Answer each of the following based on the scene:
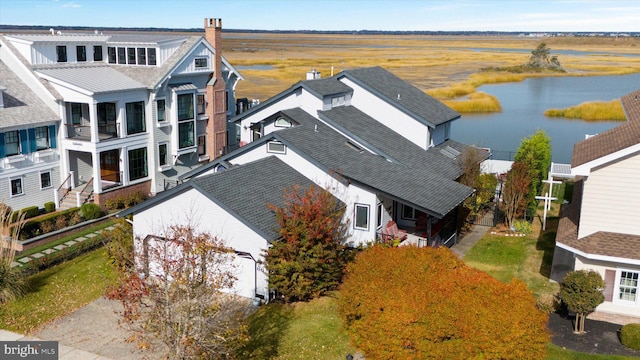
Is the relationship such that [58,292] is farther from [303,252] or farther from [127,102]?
[127,102]

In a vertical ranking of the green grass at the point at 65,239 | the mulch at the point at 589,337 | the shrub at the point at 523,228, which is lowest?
the green grass at the point at 65,239

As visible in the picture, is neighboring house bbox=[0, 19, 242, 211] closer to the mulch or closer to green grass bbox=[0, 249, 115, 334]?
green grass bbox=[0, 249, 115, 334]

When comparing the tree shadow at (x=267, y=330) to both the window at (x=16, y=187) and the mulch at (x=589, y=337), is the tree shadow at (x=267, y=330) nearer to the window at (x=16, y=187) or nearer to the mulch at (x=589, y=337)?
the mulch at (x=589, y=337)

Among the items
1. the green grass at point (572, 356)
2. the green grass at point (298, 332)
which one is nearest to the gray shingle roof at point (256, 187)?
the green grass at point (298, 332)

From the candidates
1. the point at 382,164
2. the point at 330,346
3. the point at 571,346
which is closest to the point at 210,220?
the point at 330,346

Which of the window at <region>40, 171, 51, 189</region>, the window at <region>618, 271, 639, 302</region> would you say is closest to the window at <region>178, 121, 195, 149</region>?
the window at <region>40, 171, 51, 189</region>

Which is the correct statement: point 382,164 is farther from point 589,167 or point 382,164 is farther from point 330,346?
point 330,346

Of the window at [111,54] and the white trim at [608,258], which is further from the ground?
the window at [111,54]
